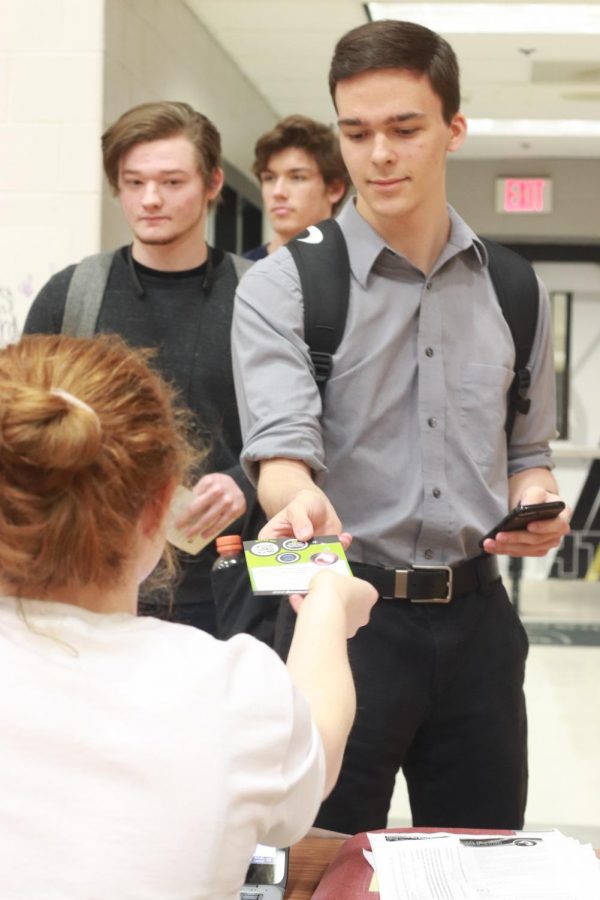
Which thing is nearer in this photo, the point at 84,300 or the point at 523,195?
the point at 84,300

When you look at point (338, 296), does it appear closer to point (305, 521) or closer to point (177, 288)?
point (305, 521)

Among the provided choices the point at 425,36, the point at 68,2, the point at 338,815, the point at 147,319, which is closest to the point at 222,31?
the point at 68,2

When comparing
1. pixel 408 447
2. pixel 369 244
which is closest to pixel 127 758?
pixel 408 447

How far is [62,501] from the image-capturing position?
1.05m

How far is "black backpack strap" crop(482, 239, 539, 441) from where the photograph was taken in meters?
2.07

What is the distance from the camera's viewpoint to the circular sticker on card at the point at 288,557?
1.39 m

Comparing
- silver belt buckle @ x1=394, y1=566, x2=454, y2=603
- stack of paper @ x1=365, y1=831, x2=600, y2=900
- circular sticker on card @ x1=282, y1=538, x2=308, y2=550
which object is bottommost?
stack of paper @ x1=365, y1=831, x2=600, y2=900

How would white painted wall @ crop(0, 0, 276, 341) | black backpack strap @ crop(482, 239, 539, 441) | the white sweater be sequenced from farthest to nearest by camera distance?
white painted wall @ crop(0, 0, 276, 341), black backpack strap @ crop(482, 239, 539, 441), the white sweater

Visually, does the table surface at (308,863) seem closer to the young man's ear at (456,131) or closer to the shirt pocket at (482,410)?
the shirt pocket at (482,410)

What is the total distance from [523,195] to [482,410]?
830 centimetres

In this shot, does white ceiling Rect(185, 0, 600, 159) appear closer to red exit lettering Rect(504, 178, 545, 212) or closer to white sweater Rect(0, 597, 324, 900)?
red exit lettering Rect(504, 178, 545, 212)

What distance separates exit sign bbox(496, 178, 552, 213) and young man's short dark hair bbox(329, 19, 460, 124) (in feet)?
26.8

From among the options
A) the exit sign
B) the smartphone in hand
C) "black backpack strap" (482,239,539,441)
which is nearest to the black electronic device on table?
the smartphone in hand

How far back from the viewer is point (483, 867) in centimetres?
141
